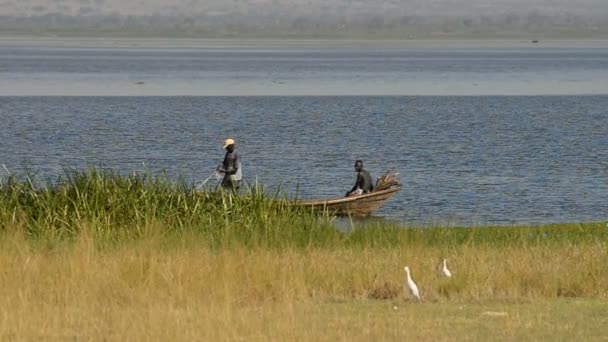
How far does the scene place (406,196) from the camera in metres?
42.8

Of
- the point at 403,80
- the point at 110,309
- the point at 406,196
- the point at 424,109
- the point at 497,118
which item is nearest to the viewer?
the point at 110,309

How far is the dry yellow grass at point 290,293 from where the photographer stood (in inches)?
578

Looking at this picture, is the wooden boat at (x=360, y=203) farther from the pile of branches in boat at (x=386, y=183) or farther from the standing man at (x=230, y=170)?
the standing man at (x=230, y=170)

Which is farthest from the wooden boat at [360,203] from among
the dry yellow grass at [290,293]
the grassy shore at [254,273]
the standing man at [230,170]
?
the dry yellow grass at [290,293]

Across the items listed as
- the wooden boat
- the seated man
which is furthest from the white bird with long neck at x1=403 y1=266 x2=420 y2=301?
the seated man

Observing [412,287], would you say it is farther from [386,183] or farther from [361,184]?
[386,183]

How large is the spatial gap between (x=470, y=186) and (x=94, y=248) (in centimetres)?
2716

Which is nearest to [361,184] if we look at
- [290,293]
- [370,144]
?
[290,293]

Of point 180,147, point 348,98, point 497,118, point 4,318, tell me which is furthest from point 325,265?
point 348,98

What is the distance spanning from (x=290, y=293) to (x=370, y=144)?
47.8 metres

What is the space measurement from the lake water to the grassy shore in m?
8.47

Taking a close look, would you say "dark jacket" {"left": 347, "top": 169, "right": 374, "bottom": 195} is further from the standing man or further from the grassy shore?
the grassy shore

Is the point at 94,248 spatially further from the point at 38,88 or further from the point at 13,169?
the point at 38,88

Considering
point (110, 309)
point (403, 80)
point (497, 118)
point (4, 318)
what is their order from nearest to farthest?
point (4, 318)
point (110, 309)
point (497, 118)
point (403, 80)
